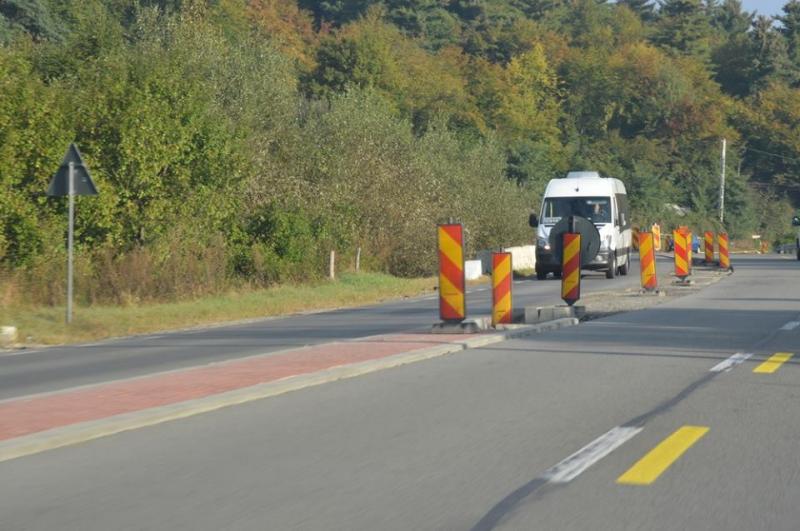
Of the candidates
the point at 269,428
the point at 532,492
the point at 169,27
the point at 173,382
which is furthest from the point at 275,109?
the point at 532,492

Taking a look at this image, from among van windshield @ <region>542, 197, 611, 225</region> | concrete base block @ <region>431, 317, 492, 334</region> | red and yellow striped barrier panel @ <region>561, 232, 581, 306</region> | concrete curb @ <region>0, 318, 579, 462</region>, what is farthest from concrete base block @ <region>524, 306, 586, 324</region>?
van windshield @ <region>542, 197, 611, 225</region>

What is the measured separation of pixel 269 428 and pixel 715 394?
13.7ft

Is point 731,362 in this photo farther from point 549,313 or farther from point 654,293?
point 654,293

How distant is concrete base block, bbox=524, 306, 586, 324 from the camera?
19719 mm

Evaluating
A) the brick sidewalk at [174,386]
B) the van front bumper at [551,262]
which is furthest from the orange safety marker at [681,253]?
the brick sidewalk at [174,386]

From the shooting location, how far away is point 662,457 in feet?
27.1

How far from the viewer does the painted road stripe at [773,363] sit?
13.4m

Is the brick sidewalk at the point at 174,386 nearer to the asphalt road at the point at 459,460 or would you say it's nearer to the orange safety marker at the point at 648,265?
the asphalt road at the point at 459,460

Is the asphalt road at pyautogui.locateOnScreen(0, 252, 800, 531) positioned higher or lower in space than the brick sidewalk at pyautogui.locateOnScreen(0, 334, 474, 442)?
lower

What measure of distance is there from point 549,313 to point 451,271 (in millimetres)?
3814

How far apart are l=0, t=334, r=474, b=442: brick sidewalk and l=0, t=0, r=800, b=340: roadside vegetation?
10.3 metres

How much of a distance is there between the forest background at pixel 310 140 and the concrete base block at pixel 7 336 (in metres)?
4.46

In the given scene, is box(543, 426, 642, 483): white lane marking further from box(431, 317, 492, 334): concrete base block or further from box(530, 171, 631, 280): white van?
box(530, 171, 631, 280): white van

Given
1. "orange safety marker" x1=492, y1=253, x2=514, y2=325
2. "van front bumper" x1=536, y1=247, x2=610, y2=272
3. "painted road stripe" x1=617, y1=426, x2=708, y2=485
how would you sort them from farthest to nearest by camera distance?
1. "van front bumper" x1=536, y1=247, x2=610, y2=272
2. "orange safety marker" x1=492, y1=253, x2=514, y2=325
3. "painted road stripe" x1=617, y1=426, x2=708, y2=485
